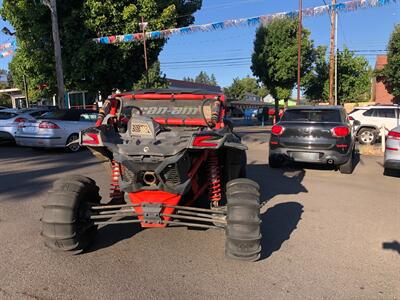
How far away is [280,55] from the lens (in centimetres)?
3528

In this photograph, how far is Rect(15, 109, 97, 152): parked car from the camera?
12.5 m

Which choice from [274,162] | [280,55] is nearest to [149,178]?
[274,162]

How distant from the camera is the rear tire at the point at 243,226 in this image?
4059 mm

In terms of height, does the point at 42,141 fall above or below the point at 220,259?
above

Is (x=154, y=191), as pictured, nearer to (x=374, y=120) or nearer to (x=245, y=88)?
(x=374, y=120)

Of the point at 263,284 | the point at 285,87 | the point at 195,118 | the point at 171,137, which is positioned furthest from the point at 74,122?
the point at 285,87

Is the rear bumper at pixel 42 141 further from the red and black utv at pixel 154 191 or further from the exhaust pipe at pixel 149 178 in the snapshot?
the exhaust pipe at pixel 149 178

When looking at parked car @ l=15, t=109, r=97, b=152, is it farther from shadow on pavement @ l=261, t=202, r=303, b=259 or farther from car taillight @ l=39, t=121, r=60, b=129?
shadow on pavement @ l=261, t=202, r=303, b=259

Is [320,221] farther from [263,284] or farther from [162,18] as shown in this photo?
[162,18]

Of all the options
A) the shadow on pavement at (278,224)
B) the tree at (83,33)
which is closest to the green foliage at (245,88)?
the tree at (83,33)

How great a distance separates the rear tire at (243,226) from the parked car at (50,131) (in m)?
9.13

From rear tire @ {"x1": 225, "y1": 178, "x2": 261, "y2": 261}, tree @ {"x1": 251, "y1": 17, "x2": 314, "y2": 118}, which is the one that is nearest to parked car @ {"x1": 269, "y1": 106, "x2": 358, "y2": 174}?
rear tire @ {"x1": 225, "y1": 178, "x2": 261, "y2": 261}

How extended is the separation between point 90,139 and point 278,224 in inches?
112

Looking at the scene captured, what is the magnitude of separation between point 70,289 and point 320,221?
11.9 feet
